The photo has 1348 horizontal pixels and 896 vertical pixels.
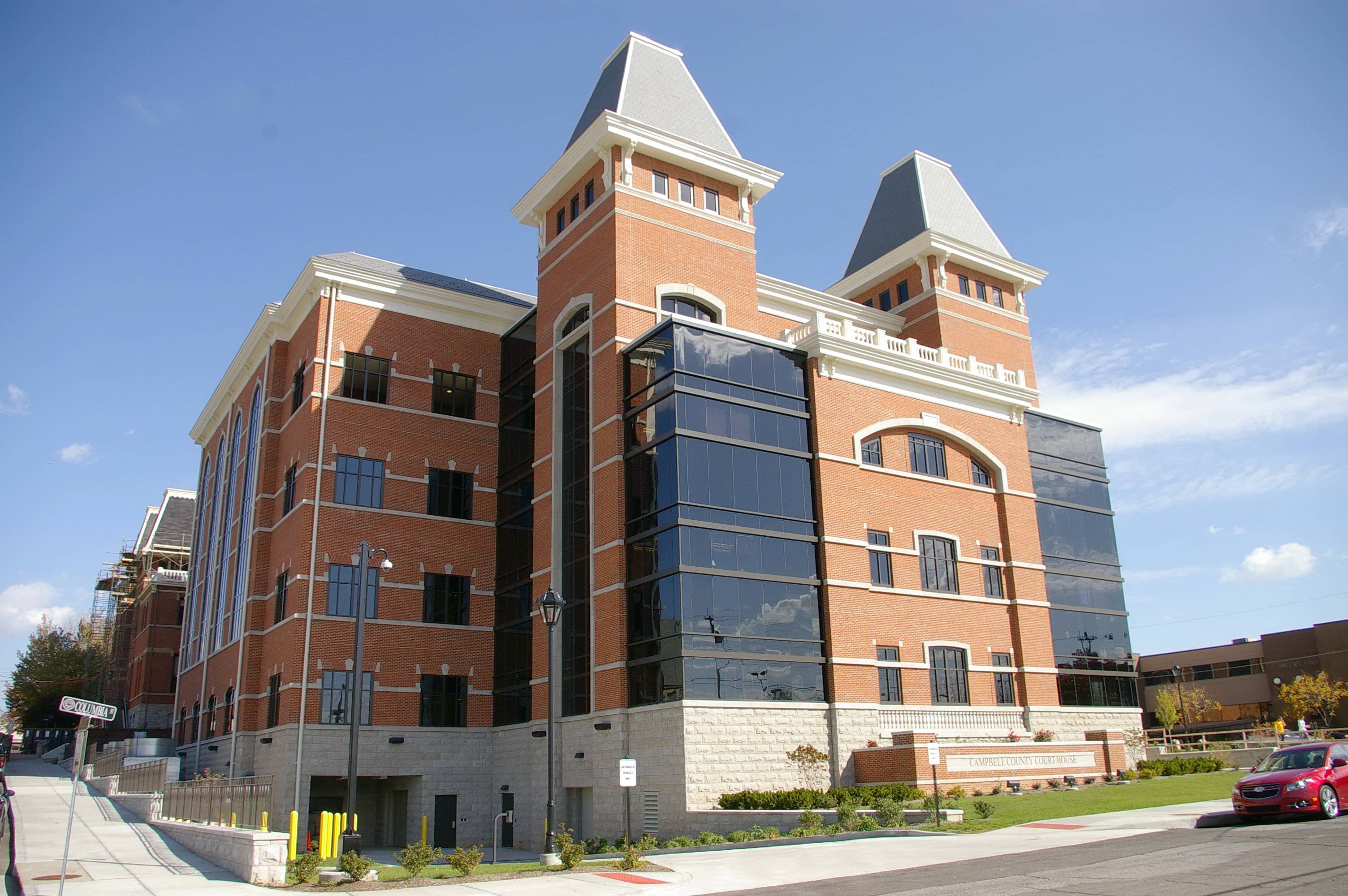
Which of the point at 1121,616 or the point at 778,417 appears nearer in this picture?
the point at 778,417

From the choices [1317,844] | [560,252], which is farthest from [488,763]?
[1317,844]

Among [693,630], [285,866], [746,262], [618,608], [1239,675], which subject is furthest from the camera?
[1239,675]

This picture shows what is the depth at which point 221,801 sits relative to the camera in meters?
Result: 24.8

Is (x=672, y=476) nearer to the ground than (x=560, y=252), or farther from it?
nearer to the ground

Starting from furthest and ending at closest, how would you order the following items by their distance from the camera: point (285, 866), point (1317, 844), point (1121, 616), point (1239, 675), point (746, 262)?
point (1239, 675) < point (1121, 616) < point (746, 262) < point (285, 866) < point (1317, 844)

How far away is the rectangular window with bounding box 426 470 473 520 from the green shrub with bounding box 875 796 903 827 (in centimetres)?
2380

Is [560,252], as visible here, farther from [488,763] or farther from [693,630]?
[488,763]

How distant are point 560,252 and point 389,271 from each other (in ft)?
29.7

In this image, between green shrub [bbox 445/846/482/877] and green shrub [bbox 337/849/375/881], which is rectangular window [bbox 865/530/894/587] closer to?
green shrub [bbox 445/846/482/877]

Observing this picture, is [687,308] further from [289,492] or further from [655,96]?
[289,492]

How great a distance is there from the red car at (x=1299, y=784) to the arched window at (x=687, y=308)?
2228 cm

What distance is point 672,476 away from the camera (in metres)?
31.2

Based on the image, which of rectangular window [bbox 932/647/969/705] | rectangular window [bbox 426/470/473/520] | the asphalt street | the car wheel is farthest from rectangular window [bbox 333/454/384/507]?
the car wheel

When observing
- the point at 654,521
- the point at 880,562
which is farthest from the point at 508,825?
the point at 880,562
